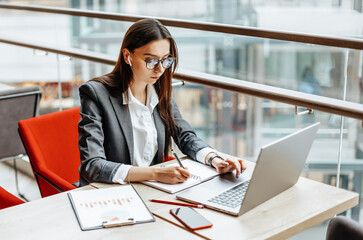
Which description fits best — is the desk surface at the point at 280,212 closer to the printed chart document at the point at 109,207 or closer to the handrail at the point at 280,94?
the printed chart document at the point at 109,207

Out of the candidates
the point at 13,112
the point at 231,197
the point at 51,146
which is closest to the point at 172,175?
the point at 231,197

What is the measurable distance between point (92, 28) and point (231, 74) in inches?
191

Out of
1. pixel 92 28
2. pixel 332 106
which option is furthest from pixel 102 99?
pixel 92 28

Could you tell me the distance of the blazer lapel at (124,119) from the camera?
6.64ft

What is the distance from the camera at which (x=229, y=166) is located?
5.95 ft

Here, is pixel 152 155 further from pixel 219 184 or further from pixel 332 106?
pixel 332 106

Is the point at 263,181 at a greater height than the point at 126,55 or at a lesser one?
lesser

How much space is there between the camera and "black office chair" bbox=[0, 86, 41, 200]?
9.70 ft

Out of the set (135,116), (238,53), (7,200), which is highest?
(135,116)

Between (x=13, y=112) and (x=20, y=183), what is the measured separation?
74 centimetres

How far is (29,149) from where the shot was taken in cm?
220

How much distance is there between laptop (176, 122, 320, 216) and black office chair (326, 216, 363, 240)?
0.71 ft

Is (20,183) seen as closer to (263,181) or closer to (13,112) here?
(13,112)

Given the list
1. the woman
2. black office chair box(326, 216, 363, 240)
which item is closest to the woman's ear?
the woman
